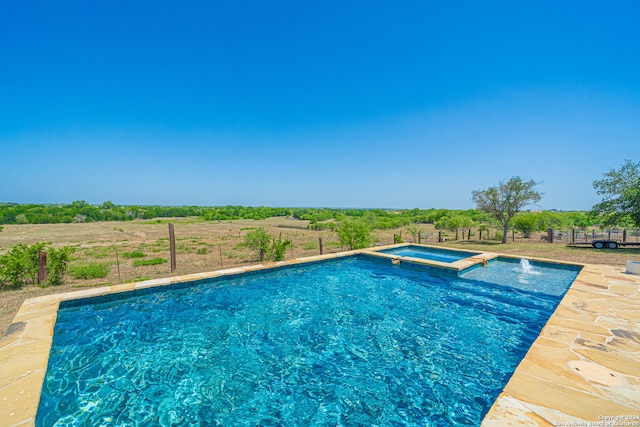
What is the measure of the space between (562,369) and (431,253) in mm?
9182

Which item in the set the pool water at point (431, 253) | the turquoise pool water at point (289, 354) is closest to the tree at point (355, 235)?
the pool water at point (431, 253)

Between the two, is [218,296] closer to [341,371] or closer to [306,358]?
[306,358]

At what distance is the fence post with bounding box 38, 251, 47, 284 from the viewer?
22.0ft

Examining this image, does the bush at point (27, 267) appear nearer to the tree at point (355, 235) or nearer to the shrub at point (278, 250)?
the shrub at point (278, 250)

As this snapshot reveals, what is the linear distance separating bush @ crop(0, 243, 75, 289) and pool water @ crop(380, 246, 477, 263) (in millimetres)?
10389

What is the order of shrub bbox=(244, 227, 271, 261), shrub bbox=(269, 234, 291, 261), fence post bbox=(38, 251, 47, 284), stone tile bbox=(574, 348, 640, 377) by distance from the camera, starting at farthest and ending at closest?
shrub bbox=(244, 227, 271, 261) → shrub bbox=(269, 234, 291, 261) → fence post bbox=(38, 251, 47, 284) → stone tile bbox=(574, 348, 640, 377)

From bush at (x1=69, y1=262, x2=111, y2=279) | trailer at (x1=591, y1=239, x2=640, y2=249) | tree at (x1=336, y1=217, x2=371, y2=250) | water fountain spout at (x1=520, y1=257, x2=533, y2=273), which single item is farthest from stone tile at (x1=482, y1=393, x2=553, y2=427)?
trailer at (x1=591, y1=239, x2=640, y2=249)

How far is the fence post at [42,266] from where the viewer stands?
22.0ft

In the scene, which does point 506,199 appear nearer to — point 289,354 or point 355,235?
point 355,235

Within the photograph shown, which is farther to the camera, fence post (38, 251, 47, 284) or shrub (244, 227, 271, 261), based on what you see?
shrub (244, 227, 271, 261)

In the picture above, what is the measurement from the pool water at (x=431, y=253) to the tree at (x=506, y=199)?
24.7 feet

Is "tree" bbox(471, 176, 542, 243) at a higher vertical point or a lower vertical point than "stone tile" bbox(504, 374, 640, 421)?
higher

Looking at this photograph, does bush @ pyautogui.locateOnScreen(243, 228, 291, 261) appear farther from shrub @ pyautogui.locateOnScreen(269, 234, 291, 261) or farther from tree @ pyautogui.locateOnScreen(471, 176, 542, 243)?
tree @ pyautogui.locateOnScreen(471, 176, 542, 243)

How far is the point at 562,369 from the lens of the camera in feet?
7.96
